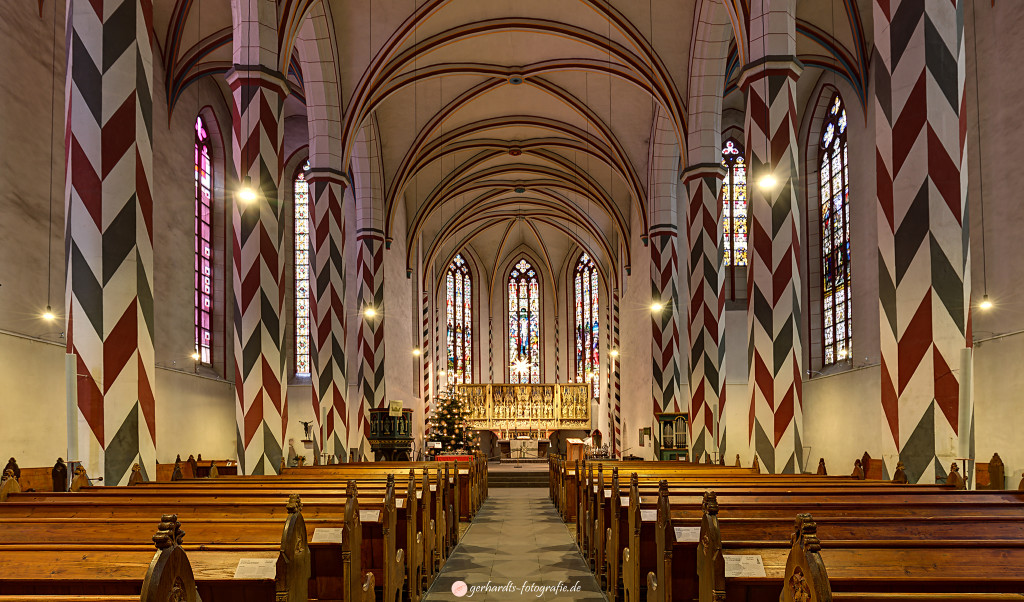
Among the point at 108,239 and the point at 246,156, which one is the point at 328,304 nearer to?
the point at 246,156

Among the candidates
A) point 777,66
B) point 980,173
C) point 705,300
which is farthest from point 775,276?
point 705,300

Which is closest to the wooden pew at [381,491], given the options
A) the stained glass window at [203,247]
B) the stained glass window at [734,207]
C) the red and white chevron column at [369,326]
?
the stained glass window at [203,247]

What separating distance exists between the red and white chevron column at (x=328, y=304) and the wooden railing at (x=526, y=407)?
14701 mm

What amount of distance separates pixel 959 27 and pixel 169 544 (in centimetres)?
751

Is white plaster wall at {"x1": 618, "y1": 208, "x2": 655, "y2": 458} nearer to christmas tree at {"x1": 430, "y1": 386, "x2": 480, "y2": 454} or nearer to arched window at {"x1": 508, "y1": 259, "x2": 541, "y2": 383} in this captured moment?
christmas tree at {"x1": 430, "y1": 386, "x2": 480, "y2": 454}

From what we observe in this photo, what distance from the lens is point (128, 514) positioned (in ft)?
15.1

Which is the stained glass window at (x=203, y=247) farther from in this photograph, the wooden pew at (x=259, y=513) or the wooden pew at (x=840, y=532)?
the wooden pew at (x=840, y=532)

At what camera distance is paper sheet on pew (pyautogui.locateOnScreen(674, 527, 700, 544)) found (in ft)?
14.8

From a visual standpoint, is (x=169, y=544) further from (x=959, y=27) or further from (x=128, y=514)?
(x=959, y=27)

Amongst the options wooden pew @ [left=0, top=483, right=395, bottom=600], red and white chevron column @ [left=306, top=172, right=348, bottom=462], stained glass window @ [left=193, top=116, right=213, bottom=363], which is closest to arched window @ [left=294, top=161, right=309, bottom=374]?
stained glass window @ [left=193, top=116, right=213, bottom=363]

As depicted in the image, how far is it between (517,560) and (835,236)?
39.7 feet

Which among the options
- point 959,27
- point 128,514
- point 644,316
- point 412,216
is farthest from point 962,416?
point 412,216

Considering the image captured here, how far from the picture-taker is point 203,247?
758 inches

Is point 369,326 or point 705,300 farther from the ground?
point 705,300
